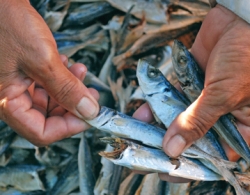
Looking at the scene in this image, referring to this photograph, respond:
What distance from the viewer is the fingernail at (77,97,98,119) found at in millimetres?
1712

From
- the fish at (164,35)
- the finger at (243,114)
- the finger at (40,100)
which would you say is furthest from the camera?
the fish at (164,35)

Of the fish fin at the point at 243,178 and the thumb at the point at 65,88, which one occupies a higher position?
the thumb at the point at 65,88

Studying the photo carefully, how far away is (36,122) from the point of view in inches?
71.7

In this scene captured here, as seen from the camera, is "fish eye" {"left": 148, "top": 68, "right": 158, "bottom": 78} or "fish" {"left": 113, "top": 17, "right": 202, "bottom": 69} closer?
"fish eye" {"left": 148, "top": 68, "right": 158, "bottom": 78}

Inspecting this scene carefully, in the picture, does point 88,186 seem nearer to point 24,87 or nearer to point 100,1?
point 24,87

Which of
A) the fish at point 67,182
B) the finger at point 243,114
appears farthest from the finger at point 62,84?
the fish at point 67,182

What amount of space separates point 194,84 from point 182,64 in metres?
0.11

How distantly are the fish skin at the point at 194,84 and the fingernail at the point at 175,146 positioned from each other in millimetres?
213

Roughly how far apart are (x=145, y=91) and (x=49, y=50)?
53 cm

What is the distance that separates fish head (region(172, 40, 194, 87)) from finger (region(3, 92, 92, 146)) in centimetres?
51

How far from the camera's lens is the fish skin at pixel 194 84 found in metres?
1.74

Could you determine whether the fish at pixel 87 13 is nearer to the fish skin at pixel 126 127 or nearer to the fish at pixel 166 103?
the fish at pixel 166 103

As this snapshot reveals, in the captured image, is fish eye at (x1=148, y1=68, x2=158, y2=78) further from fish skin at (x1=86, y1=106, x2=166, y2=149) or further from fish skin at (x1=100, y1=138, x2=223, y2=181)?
fish skin at (x1=100, y1=138, x2=223, y2=181)

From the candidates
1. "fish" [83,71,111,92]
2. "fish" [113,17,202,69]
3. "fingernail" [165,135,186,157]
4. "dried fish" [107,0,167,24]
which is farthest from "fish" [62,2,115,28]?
"fingernail" [165,135,186,157]
